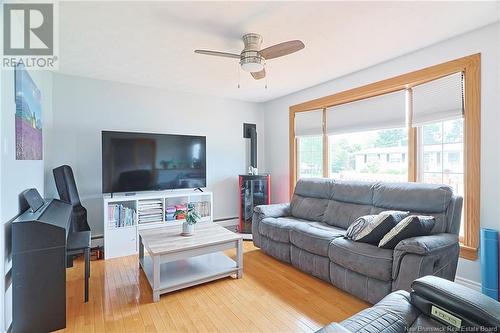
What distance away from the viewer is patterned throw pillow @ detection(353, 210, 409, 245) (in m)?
2.25

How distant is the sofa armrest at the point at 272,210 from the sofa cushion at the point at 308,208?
88 mm

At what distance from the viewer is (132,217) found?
351cm

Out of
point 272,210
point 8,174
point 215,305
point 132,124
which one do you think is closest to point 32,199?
point 8,174

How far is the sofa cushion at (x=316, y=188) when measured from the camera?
3422 millimetres

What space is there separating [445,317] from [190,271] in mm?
2178

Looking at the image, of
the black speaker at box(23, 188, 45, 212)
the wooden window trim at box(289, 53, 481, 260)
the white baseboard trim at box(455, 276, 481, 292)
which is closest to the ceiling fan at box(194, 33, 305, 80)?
the wooden window trim at box(289, 53, 481, 260)

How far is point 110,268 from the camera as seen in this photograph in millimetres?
3018

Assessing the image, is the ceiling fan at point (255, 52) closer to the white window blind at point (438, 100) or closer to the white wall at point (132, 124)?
the white window blind at point (438, 100)

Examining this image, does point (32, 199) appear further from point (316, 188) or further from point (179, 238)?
point (316, 188)

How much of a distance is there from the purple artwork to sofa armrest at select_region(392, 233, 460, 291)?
3.04 metres

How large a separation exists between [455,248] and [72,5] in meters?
3.60

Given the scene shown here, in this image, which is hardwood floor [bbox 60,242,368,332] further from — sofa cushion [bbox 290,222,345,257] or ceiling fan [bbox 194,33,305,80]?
ceiling fan [bbox 194,33,305,80]

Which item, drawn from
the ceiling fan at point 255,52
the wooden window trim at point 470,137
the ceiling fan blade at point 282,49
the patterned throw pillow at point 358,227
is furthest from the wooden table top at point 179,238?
the wooden window trim at point 470,137

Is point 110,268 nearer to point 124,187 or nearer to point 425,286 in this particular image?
point 124,187
